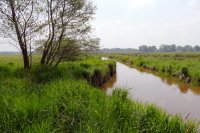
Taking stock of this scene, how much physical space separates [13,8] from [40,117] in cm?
772

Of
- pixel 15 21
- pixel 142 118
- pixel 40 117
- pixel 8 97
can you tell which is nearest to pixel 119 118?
pixel 142 118

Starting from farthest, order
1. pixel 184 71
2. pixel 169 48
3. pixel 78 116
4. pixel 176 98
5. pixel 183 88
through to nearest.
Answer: pixel 169 48 → pixel 184 71 → pixel 183 88 → pixel 176 98 → pixel 78 116

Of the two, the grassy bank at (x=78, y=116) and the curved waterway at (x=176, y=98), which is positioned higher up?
the grassy bank at (x=78, y=116)

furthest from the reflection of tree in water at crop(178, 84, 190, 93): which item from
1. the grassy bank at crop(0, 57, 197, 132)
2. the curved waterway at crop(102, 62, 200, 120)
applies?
the grassy bank at crop(0, 57, 197, 132)

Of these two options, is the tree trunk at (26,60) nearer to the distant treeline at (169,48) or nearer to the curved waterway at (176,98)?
the curved waterway at (176,98)

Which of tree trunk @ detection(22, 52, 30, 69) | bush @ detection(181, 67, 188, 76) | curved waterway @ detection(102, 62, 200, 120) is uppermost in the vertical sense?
tree trunk @ detection(22, 52, 30, 69)

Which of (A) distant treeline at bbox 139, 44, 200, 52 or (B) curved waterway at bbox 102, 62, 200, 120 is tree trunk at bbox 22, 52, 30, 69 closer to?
(B) curved waterway at bbox 102, 62, 200, 120

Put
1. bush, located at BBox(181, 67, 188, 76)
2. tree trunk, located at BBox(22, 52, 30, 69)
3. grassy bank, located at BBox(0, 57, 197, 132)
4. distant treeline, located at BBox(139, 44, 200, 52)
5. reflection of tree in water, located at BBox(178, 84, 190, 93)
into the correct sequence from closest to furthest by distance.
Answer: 1. grassy bank, located at BBox(0, 57, 197, 132)
2. tree trunk, located at BBox(22, 52, 30, 69)
3. reflection of tree in water, located at BBox(178, 84, 190, 93)
4. bush, located at BBox(181, 67, 188, 76)
5. distant treeline, located at BBox(139, 44, 200, 52)

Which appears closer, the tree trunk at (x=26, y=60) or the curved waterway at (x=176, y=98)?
the curved waterway at (x=176, y=98)

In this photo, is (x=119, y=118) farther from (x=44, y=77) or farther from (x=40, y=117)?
(x=44, y=77)

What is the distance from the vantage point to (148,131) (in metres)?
5.11

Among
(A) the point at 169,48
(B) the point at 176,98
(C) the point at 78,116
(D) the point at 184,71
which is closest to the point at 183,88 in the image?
(B) the point at 176,98

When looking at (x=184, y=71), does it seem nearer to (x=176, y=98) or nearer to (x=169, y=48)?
(x=176, y=98)

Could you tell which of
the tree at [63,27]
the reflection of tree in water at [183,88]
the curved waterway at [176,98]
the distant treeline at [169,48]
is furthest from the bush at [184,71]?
the distant treeline at [169,48]
